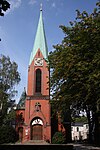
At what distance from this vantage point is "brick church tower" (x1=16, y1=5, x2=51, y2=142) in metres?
37.1

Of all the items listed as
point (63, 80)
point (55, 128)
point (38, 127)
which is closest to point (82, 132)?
point (55, 128)

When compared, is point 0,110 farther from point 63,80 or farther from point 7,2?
point 7,2

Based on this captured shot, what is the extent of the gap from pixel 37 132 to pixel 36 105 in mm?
4866

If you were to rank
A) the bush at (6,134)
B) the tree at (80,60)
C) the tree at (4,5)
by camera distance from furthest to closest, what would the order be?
the bush at (6,134) < the tree at (80,60) < the tree at (4,5)

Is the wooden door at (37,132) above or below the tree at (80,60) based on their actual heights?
below

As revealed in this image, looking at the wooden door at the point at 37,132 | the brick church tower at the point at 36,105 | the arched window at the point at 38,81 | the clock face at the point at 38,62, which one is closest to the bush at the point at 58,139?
the brick church tower at the point at 36,105

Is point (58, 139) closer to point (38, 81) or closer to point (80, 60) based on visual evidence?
point (38, 81)

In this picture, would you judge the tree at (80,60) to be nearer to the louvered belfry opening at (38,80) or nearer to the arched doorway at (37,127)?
the arched doorway at (37,127)

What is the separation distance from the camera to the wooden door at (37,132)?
37084 mm

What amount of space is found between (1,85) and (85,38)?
831 inches

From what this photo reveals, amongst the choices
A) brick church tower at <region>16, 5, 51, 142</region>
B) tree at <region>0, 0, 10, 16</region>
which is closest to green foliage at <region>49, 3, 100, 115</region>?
tree at <region>0, 0, 10, 16</region>

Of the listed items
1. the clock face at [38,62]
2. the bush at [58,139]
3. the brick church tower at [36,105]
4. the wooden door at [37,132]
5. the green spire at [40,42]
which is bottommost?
the bush at [58,139]

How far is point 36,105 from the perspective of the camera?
3856 centimetres

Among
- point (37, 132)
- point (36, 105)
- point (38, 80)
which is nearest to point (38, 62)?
point (38, 80)
